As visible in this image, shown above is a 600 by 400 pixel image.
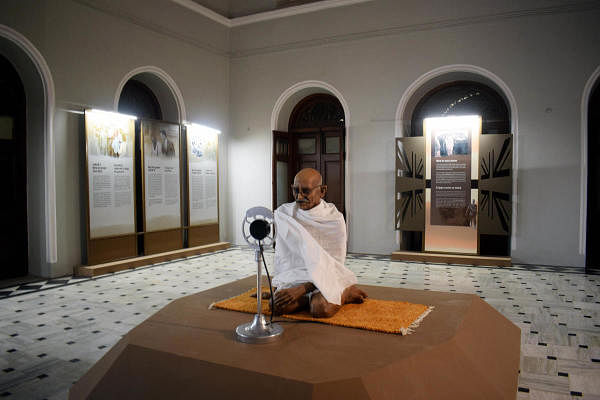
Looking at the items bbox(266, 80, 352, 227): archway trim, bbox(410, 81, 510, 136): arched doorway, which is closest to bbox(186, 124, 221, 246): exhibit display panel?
bbox(266, 80, 352, 227): archway trim

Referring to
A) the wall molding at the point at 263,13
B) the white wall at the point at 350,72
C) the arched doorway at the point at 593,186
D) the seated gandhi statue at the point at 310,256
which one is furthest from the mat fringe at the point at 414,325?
the wall molding at the point at 263,13

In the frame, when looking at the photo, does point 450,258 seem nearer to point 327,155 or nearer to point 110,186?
point 327,155

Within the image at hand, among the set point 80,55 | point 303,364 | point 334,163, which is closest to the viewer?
point 303,364

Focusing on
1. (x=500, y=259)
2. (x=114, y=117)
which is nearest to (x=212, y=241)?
(x=114, y=117)

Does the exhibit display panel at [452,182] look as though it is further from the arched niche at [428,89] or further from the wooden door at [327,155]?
the wooden door at [327,155]

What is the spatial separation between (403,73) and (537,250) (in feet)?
13.9

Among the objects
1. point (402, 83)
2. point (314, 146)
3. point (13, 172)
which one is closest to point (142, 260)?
point (13, 172)

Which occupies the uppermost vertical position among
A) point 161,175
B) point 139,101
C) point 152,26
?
point 152,26

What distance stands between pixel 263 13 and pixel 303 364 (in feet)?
31.2

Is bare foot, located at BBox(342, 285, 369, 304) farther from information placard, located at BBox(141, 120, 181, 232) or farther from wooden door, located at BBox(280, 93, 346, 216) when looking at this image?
wooden door, located at BBox(280, 93, 346, 216)

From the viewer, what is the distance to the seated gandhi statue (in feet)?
11.2

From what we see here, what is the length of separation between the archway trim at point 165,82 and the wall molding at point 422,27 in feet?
7.17

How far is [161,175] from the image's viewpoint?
8953 mm

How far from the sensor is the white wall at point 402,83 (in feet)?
26.8
